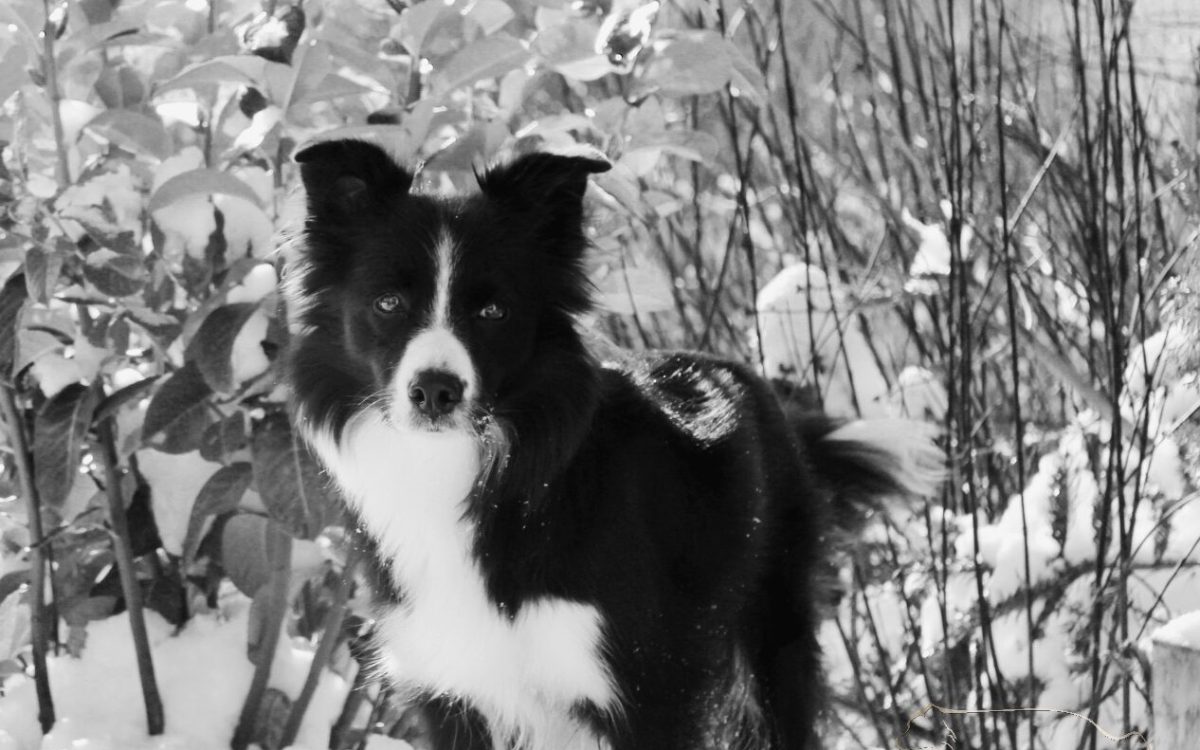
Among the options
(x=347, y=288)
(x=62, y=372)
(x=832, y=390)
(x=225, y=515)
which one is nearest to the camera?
(x=347, y=288)

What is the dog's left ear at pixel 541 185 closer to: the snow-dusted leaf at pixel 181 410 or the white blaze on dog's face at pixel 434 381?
the white blaze on dog's face at pixel 434 381

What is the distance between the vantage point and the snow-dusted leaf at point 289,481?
3.06m

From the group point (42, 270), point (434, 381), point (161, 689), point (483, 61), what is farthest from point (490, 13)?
point (161, 689)

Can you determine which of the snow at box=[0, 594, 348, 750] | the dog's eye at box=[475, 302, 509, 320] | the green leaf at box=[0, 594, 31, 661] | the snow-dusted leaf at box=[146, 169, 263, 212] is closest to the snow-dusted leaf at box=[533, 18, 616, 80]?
the dog's eye at box=[475, 302, 509, 320]

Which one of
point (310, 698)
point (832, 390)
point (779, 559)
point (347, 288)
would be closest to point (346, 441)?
point (347, 288)

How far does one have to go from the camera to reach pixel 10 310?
2951 millimetres

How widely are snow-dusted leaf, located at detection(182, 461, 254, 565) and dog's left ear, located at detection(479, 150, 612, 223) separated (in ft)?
2.88

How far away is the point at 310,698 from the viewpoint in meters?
3.46

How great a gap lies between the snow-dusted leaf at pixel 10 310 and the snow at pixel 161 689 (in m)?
0.87

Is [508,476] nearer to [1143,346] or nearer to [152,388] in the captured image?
[152,388]

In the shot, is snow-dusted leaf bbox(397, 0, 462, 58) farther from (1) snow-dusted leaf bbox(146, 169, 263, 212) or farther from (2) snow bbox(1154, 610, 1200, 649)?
(2) snow bbox(1154, 610, 1200, 649)

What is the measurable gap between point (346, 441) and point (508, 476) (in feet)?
1.22

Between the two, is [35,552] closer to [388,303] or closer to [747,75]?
[388,303]

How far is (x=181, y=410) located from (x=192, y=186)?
528mm
